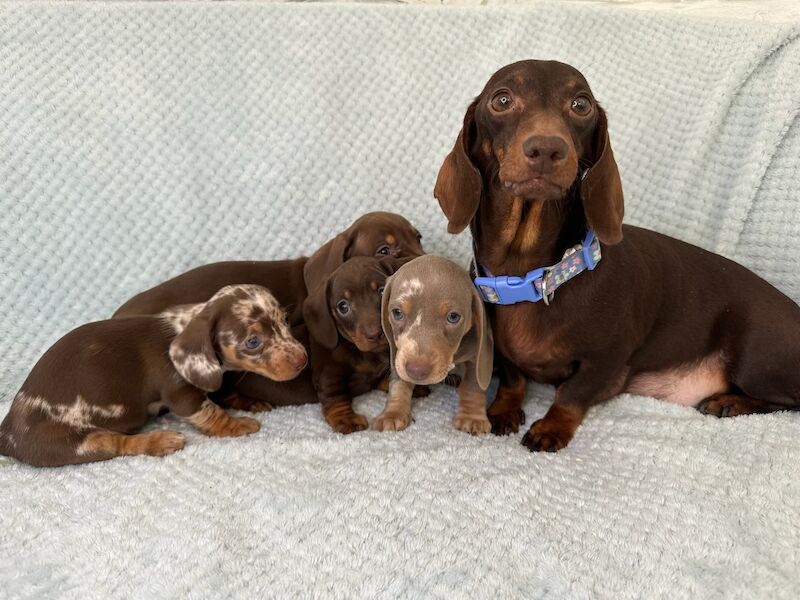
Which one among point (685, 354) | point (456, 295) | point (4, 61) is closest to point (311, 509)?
point (456, 295)

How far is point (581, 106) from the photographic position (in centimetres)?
215

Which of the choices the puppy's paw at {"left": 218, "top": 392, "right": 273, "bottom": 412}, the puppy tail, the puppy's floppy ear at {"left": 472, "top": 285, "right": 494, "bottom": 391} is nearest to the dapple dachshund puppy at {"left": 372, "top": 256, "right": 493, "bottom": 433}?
the puppy's floppy ear at {"left": 472, "top": 285, "right": 494, "bottom": 391}

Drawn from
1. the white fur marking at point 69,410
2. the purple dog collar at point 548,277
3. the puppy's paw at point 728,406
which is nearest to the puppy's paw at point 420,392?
the purple dog collar at point 548,277

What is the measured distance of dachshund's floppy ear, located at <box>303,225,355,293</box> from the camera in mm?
2908

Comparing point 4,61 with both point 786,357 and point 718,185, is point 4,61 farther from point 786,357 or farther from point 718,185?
point 786,357

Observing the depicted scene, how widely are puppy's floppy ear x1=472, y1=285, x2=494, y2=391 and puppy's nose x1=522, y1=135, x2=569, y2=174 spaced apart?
56cm

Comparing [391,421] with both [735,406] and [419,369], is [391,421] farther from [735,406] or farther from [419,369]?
[735,406]

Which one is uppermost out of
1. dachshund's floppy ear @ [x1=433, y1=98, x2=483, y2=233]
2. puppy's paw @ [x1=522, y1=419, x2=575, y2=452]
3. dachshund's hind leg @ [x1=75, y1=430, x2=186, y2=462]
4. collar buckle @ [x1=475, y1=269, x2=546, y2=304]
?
dachshund's floppy ear @ [x1=433, y1=98, x2=483, y2=233]

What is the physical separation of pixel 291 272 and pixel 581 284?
1288 millimetres

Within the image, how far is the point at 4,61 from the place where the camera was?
3.18 m

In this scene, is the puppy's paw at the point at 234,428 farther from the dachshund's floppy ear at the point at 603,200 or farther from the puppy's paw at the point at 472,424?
the dachshund's floppy ear at the point at 603,200

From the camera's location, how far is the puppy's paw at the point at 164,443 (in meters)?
2.34

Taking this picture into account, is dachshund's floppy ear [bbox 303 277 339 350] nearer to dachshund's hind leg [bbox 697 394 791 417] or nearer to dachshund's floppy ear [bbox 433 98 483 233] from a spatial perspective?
dachshund's floppy ear [bbox 433 98 483 233]

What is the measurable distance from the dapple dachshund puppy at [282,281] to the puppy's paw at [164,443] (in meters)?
0.45
